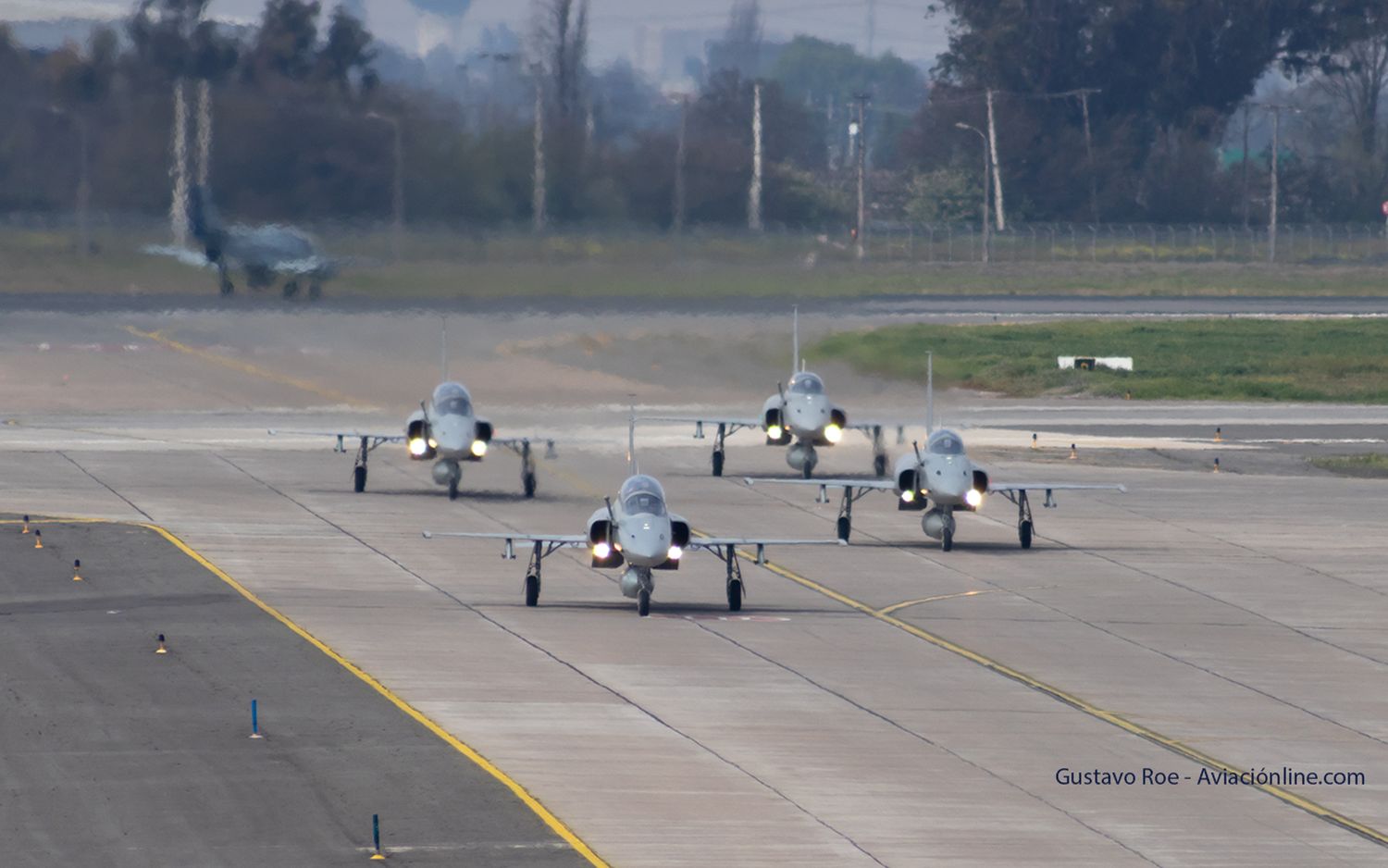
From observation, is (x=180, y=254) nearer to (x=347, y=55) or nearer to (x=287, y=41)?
(x=287, y=41)

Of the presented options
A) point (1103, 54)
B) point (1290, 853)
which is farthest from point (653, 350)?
point (1103, 54)

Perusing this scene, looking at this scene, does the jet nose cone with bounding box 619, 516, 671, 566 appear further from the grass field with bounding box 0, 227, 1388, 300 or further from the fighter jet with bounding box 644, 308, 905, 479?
the grass field with bounding box 0, 227, 1388, 300

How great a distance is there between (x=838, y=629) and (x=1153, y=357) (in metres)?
55.0

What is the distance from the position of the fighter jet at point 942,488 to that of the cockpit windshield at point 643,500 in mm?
8185

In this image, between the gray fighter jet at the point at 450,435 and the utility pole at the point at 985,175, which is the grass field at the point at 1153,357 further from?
the gray fighter jet at the point at 450,435

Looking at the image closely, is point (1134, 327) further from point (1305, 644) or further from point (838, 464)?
point (1305, 644)

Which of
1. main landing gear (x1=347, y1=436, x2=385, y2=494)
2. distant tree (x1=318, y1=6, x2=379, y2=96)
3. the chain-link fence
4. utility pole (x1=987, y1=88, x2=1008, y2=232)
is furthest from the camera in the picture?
utility pole (x1=987, y1=88, x2=1008, y2=232)

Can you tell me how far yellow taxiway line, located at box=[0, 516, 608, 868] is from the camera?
24125 mm

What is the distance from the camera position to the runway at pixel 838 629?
999 inches

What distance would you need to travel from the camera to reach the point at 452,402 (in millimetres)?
49875

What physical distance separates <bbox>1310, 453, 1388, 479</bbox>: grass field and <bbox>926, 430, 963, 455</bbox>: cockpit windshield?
61.4ft

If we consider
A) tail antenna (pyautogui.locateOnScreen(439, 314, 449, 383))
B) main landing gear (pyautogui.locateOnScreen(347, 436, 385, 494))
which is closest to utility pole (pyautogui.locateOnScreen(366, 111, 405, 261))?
tail antenna (pyautogui.locateOnScreen(439, 314, 449, 383))

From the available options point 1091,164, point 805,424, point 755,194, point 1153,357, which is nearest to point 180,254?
point 755,194

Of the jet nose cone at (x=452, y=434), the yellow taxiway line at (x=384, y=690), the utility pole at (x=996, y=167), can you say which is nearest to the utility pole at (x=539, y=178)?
the jet nose cone at (x=452, y=434)
